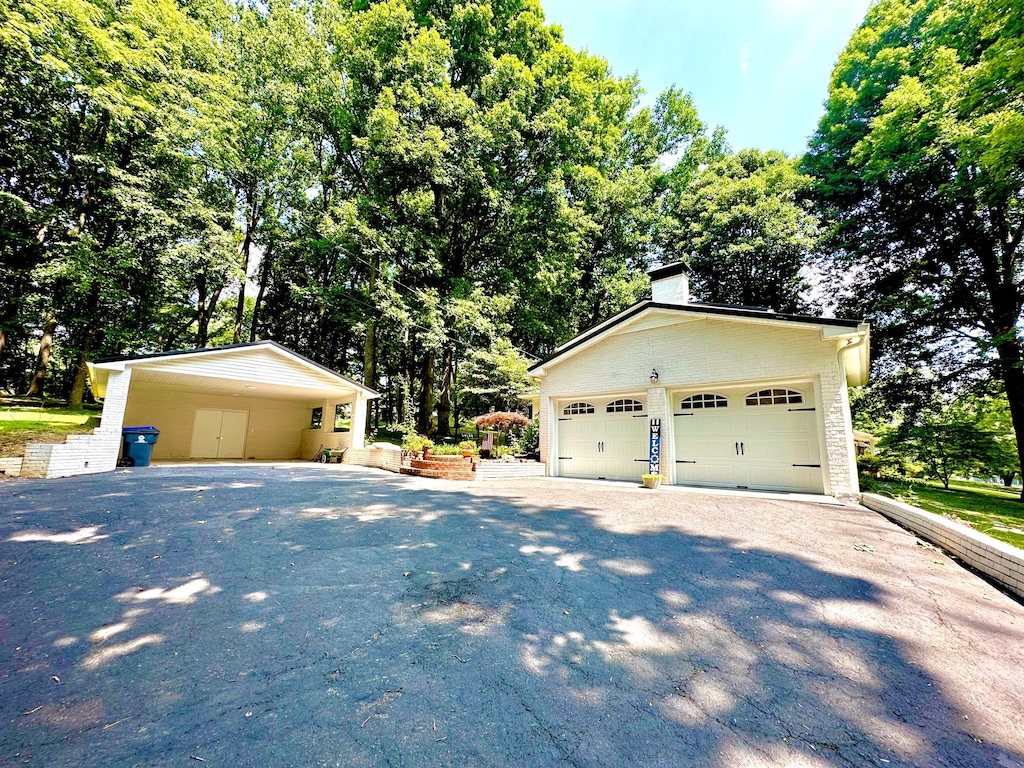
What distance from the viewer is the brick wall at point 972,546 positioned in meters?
3.67

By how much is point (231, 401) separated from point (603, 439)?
47.8 feet

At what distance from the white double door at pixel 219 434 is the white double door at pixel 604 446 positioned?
43.2ft

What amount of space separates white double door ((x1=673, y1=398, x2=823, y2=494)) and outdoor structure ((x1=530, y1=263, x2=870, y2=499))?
0.02 meters

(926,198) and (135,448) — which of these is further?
(926,198)

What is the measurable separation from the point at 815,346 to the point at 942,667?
7241mm

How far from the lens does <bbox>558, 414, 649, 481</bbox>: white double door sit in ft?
34.7

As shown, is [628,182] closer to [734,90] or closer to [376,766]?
[734,90]

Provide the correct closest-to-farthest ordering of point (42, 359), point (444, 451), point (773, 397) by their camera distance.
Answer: point (773, 397)
point (444, 451)
point (42, 359)

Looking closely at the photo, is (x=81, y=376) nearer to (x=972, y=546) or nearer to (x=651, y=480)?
(x=651, y=480)

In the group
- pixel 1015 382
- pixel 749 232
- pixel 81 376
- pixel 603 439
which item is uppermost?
pixel 749 232

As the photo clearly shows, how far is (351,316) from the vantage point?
18391mm

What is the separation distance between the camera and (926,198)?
13141mm

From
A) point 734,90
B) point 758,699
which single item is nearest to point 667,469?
point 758,699

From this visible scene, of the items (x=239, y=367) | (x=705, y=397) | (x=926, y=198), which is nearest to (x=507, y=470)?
(x=705, y=397)
